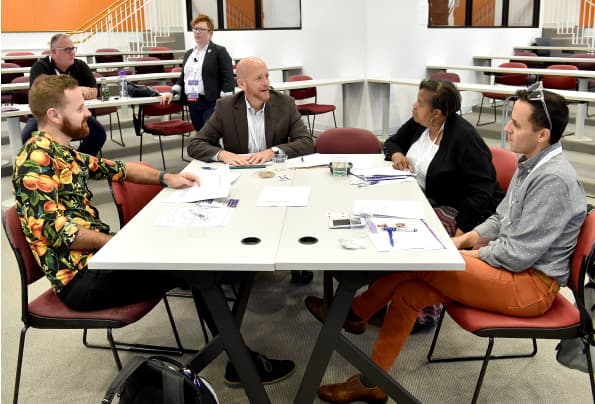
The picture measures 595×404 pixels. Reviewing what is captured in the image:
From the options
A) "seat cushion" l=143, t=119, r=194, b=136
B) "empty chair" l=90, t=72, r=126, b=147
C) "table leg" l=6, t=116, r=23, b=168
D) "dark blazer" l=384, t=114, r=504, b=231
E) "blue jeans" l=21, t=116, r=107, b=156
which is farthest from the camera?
"empty chair" l=90, t=72, r=126, b=147

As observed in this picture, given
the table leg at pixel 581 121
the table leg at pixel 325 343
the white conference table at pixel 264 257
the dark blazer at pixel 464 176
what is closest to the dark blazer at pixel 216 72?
the dark blazer at pixel 464 176

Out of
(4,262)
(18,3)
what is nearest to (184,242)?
(4,262)

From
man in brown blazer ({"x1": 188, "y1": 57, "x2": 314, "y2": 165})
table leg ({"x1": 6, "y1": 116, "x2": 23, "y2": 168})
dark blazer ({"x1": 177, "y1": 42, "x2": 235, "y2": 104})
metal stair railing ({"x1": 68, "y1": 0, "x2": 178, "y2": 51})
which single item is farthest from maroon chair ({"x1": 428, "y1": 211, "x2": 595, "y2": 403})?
metal stair railing ({"x1": 68, "y1": 0, "x2": 178, "y2": 51})

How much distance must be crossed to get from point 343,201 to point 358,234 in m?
0.37

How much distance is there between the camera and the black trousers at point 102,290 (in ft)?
6.55

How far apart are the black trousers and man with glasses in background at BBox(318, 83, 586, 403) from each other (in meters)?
0.83

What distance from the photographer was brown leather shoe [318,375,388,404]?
2.11 metres

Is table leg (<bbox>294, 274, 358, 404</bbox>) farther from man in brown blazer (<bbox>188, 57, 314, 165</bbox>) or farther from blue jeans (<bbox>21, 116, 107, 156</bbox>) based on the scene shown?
blue jeans (<bbox>21, 116, 107, 156</bbox>)

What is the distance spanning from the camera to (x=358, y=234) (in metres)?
1.87

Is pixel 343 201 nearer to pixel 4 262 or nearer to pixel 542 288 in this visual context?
pixel 542 288

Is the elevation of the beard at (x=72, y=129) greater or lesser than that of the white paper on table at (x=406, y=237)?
greater

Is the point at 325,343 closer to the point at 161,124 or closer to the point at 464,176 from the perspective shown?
the point at 464,176

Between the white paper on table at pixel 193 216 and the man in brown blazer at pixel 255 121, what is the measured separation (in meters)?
0.99

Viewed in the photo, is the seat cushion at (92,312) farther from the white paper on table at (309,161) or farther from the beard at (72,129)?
the white paper on table at (309,161)
